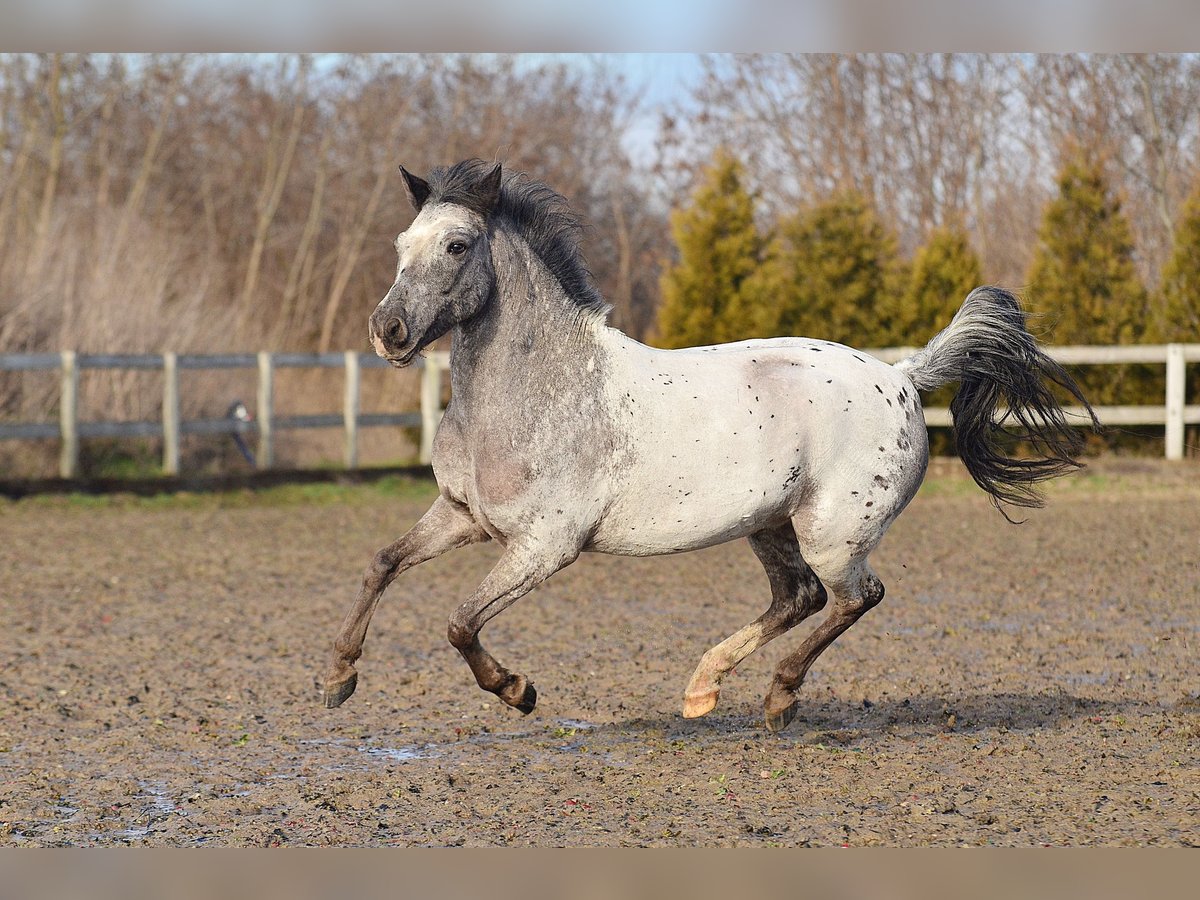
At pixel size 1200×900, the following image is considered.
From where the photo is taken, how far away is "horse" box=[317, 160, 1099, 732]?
441cm

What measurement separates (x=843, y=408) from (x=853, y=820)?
148cm

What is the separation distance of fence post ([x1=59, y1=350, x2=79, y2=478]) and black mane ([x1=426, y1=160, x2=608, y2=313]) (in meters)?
10.9

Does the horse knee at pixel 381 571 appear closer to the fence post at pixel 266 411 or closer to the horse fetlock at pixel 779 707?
the horse fetlock at pixel 779 707

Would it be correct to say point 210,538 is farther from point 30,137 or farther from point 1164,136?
point 1164,136

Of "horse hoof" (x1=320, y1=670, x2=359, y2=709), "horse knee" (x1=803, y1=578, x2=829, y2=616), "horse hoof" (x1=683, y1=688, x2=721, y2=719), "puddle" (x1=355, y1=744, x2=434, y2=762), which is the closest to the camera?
"horse hoof" (x1=320, y1=670, x2=359, y2=709)

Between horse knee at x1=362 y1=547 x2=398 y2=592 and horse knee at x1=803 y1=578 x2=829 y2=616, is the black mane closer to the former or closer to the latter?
horse knee at x1=362 y1=547 x2=398 y2=592

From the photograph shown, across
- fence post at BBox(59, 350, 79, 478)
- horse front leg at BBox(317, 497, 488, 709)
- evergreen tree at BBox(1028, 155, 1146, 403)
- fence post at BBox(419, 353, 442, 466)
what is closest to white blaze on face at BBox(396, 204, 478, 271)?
horse front leg at BBox(317, 497, 488, 709)

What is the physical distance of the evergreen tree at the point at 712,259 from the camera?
17.4 meters

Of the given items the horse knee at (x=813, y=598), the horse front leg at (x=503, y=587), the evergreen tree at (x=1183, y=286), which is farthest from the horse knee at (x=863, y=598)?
the evergreen tree at (x=1183, y=286)

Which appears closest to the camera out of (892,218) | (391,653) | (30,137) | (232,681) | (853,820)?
(853,820)

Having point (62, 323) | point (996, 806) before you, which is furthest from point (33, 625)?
point (62, 323)

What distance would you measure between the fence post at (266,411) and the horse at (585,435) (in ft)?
38.7

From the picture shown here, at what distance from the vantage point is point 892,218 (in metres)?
28.0

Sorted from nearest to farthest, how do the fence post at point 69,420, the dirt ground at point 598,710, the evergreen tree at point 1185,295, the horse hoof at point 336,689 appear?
the dirt ground at point 598,710 < the horse hoof at point 336,689 < the fence post at point 69,420 < the evergreen tree at point 1185,295
